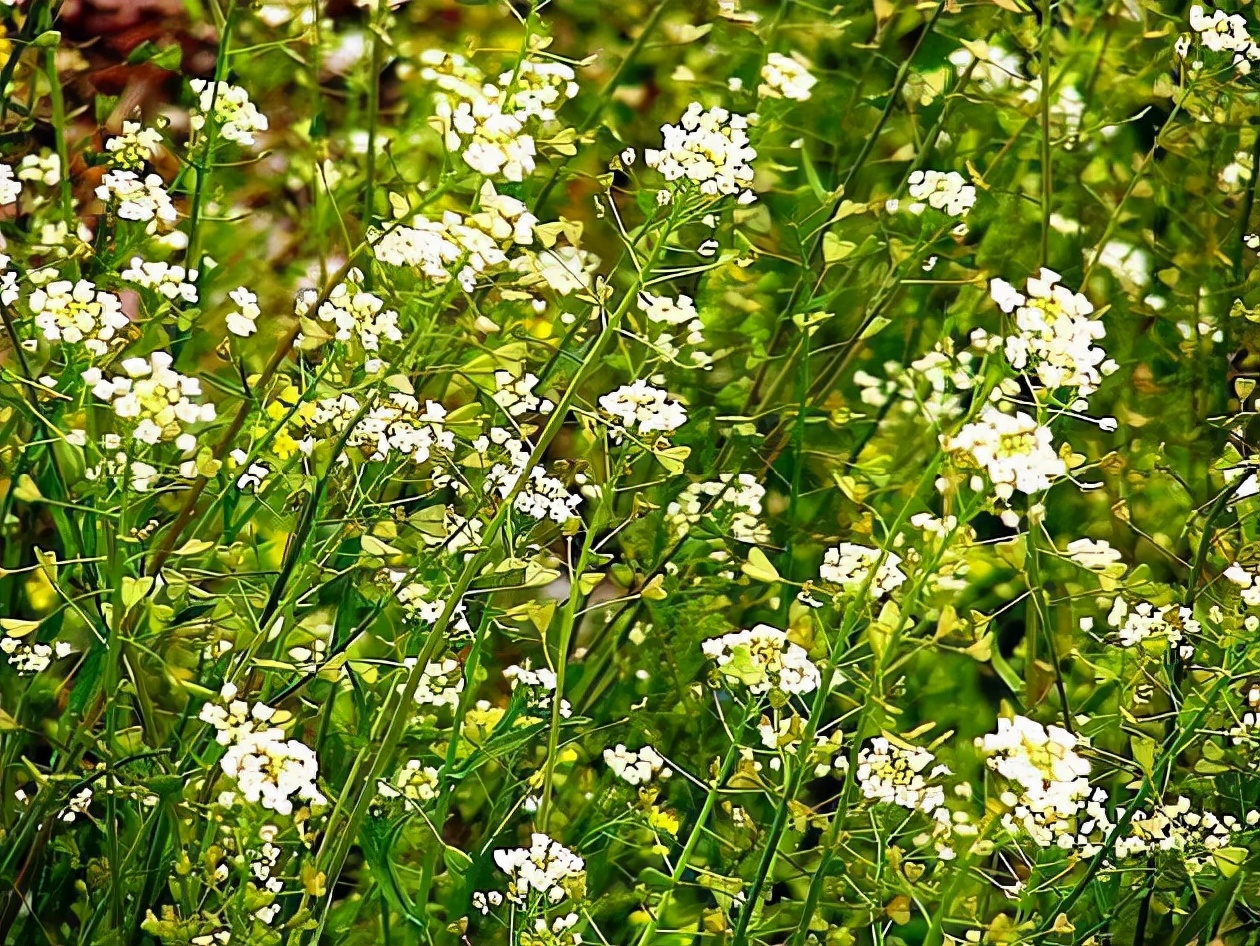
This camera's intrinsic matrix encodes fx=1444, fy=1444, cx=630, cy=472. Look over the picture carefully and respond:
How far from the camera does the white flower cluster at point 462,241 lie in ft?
2.14

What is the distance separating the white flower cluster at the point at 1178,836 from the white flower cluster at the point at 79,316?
0.59 metres

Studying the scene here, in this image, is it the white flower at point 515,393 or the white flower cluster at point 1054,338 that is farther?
the white flower at point 515,393

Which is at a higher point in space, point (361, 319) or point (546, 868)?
point (361, 319)

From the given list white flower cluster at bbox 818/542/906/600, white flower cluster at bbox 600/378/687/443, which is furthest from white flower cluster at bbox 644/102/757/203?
white flower cluster at bbox 818/542/906/600

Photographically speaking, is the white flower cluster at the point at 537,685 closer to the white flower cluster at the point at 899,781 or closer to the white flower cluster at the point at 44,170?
the white flower cluster at the point at 899,781

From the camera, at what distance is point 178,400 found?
0.65m

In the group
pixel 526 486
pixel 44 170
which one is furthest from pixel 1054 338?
pixel 44 170

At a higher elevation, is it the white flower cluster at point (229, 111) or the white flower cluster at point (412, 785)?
the white flower cluster at point (229, 111)

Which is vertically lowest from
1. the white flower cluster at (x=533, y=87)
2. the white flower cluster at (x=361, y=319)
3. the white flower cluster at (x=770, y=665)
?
the white flower cluster at (x=770, y=665)

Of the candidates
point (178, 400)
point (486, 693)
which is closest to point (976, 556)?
point (178, 400)

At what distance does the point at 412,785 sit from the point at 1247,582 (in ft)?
1.54

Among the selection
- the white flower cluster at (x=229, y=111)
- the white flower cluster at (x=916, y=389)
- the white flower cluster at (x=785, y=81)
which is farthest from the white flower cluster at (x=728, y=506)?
the white flower cluster at (x=229, y=111)

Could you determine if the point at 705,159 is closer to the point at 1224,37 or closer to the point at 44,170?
the point at 1224,37

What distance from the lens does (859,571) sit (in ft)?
2.59
